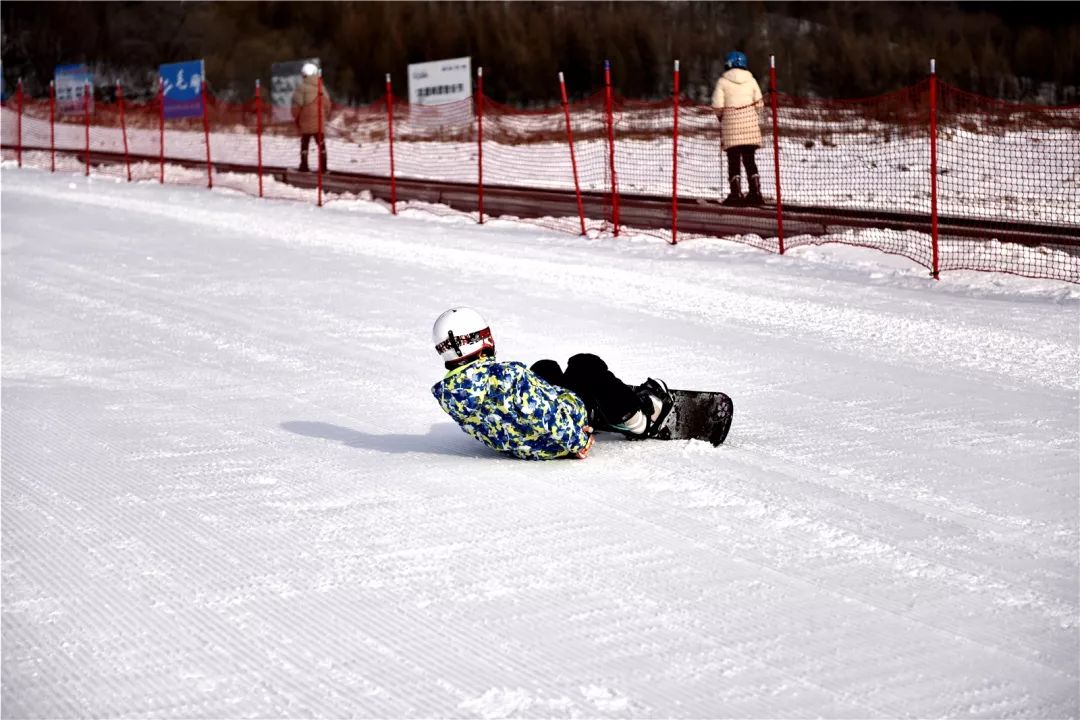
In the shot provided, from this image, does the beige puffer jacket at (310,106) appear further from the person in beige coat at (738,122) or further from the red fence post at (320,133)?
the person in beige coat at (738,122)

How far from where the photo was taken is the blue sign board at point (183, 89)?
39.2 meters

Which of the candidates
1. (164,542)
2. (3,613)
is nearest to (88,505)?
(164,542)

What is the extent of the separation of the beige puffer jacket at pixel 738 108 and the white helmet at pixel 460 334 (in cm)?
1077

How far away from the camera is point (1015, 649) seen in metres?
4.62

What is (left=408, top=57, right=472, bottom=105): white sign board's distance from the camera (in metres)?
36.0

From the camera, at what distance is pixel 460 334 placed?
6.71 m

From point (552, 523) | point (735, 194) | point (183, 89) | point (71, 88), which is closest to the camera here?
point (552, 523)

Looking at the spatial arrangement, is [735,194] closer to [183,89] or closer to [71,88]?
[183,89]

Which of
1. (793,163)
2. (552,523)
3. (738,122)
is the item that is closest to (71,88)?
(793,163)

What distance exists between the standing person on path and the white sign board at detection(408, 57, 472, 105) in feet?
96.4

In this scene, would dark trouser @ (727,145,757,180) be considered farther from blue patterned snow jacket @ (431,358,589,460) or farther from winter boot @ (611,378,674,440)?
blue patterned snow jacket @ (431,358,589,460)

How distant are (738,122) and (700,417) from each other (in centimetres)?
1063

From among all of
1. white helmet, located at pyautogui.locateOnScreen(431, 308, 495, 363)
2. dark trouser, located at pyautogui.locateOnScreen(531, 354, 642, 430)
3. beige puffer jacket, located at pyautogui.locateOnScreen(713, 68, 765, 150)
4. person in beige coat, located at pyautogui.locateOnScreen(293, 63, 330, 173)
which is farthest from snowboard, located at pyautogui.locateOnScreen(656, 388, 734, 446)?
person in beige coat, located at pyautogui.locateOnScreen(293, 63, 330, 173)

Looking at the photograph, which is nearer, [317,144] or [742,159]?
[742,159]
